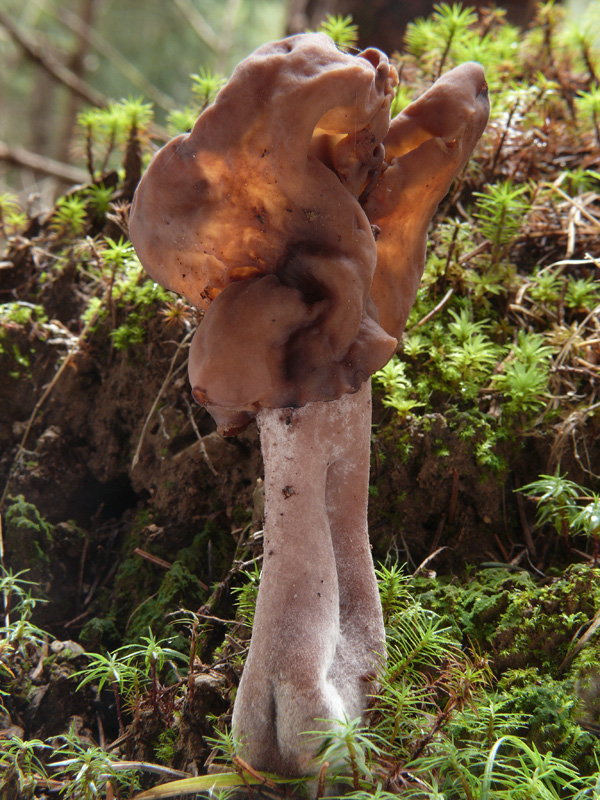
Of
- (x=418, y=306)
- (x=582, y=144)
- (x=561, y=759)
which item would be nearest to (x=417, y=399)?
(x=418, y=306)

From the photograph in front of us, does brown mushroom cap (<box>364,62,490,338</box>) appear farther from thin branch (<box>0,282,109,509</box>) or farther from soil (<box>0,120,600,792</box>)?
thin branch (<box>0,282,109,509</box>)

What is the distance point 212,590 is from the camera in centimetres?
219

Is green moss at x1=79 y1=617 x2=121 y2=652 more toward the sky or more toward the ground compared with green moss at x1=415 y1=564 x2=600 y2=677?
more toward the ground

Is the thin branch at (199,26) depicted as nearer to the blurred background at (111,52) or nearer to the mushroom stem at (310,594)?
the blurred background at (111,52)

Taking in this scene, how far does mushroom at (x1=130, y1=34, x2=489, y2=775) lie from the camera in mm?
1333

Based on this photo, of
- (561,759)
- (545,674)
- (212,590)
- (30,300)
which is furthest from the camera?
(30,300)

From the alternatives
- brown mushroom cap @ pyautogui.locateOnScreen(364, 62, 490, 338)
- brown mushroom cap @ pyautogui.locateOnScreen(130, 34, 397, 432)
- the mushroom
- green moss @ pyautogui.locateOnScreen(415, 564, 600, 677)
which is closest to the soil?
green moss @ pyautogui.locateOnScreen(415, 564, 600, 677)

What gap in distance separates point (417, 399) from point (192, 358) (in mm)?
1082

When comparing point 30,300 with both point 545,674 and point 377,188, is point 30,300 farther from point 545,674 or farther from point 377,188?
point 545,674

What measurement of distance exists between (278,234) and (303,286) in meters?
0.15

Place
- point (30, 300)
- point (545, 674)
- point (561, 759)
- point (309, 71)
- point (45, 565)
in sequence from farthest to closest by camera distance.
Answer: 1. point (30, 300)
2. point (45, 565)
3. point (545, 674)
4. point (561, 759)
5. point (309, 71)

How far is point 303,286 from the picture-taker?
1.50 meters

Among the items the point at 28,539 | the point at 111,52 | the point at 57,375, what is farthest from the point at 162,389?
the point at 111,52

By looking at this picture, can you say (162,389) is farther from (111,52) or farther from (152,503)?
(111,52)
